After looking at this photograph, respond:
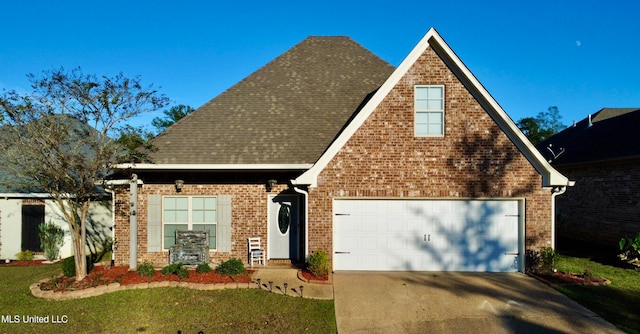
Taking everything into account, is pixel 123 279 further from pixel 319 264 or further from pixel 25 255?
pixel 25 255

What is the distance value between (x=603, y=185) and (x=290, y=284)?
1402 cm

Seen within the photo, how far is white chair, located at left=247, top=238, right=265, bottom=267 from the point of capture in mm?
9839

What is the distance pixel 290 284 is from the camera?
8266mm

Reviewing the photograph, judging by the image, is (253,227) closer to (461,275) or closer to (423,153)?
(423,153)

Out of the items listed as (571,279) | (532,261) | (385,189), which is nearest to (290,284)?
(385,189)

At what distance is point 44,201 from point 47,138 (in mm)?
5067

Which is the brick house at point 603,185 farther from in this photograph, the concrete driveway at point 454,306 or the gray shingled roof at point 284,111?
the gray shingled roof at point 284,111

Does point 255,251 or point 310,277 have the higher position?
point 255,251

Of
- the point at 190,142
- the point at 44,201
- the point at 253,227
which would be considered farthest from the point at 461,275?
the point at 44,201

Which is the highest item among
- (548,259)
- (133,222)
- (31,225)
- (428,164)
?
(428,164)

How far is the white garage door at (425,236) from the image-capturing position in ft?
30.6

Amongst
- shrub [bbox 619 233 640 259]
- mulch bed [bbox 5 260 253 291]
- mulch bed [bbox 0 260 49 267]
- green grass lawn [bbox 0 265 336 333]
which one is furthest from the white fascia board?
shrub [bbox 619 233 640 259]

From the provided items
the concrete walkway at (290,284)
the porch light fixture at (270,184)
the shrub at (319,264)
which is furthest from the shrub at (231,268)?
the porch light fixture at (270,184)

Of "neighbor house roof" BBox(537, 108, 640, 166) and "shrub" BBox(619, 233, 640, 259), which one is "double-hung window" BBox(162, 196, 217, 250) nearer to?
"neighbor house roof" BBox(537, 108, 640, 166)
